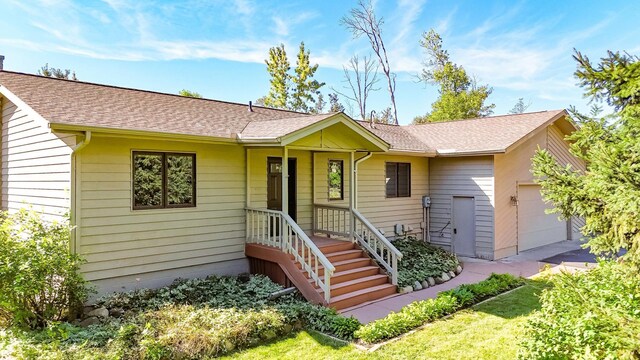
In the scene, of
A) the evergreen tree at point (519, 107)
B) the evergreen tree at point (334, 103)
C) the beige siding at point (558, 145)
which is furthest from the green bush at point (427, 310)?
the evergreen tree at point (519, 107)

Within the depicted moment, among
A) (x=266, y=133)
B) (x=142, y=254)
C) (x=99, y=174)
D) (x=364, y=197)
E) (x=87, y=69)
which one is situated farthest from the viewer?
(x=87, y=69)

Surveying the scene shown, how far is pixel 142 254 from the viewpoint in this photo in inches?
302

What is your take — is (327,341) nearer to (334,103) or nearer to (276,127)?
(276,127)

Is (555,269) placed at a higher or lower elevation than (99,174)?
lower

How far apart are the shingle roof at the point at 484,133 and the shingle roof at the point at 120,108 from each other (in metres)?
6.57

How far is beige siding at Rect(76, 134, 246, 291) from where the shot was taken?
23.3 feet

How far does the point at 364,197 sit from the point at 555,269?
5457 millimetres

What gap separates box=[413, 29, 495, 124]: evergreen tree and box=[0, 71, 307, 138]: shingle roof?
2224cm

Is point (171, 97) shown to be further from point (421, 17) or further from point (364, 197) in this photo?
point (421, 17)

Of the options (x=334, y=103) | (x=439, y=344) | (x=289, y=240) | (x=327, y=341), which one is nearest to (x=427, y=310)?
(x=439, y=344)

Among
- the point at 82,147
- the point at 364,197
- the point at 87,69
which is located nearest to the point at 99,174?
the point at 82,147

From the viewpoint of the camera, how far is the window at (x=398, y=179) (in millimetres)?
12852

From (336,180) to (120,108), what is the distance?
5.92 metres

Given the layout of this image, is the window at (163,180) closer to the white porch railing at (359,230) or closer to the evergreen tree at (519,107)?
the white porch railing at (359,230)
